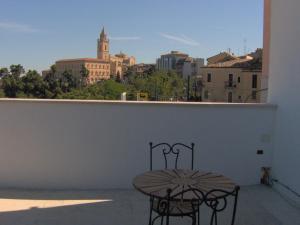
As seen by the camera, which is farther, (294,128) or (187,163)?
(187,163)

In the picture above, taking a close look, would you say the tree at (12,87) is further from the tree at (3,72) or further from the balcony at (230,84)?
→ the balcony at (230,84)

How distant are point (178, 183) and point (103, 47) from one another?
149 meters

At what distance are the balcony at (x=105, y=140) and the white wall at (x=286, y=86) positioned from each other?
0.29m

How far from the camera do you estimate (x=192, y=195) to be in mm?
3191

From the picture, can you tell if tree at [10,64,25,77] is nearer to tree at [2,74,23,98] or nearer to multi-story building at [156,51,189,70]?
tree at [2,74,23,98]

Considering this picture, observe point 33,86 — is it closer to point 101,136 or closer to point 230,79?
point 230,79

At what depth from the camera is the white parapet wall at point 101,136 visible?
5613mm

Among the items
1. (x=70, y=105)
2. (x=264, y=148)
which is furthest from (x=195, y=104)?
(x=70, y=105)

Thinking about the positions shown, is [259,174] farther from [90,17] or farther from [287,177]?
[90,17]

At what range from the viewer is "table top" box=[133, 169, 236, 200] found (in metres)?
3.30

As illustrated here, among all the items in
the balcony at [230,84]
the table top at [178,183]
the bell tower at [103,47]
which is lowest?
the table top at [178,183]

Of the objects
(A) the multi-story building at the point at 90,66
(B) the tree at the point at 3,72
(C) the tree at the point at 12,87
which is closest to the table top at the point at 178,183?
(C) the tree at the point at 12,87

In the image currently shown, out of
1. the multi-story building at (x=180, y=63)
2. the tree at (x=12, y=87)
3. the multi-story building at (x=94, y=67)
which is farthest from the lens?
the multi-story building at (x=94, y=67)

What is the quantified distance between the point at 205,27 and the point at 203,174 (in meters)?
57.9
